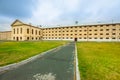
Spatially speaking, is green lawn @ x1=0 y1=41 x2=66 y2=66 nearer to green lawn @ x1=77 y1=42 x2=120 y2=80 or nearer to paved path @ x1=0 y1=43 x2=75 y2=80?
paved path @ x1=0 y1=43 x2=75 y2=80

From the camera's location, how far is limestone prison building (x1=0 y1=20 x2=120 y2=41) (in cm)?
6762

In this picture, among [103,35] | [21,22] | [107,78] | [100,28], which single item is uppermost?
[21,22]

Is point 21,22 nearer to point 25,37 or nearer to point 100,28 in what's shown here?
point 25,37

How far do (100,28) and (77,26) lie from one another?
1511cm

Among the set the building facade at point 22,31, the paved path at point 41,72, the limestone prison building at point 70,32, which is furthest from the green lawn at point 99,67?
the building facade at point 22,31

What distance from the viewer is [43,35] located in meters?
89.2

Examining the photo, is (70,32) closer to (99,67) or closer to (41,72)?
(99,67)

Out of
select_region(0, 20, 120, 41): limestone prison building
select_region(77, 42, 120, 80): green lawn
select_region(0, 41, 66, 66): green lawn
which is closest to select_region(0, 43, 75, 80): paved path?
select_region(77, 42, 120, 80): green lawn

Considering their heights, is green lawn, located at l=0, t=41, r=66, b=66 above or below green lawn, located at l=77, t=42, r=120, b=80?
above

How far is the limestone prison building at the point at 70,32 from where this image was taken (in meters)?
67.6

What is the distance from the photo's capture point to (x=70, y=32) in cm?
7888

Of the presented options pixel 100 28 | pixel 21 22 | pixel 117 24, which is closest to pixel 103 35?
pixel 100 28

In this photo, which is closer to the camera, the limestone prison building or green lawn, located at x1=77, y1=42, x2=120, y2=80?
green lawn, located at x1=77, y1=42, x2=120, y2=80

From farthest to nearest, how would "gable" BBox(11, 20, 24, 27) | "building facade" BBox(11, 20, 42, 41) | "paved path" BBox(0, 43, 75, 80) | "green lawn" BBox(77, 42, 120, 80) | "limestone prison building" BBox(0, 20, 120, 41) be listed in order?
1. "gable" BBox(11, 20, 24, 27)
2. "building facade" BBox(11, 20, 42, 41)
3. "limestone prison building" BBox(0, 20, 120, 41)
4. "green lawn" BBox(77, 42, 120, 80)
5. "paved path" BBox(0, 43, 75, 80)
